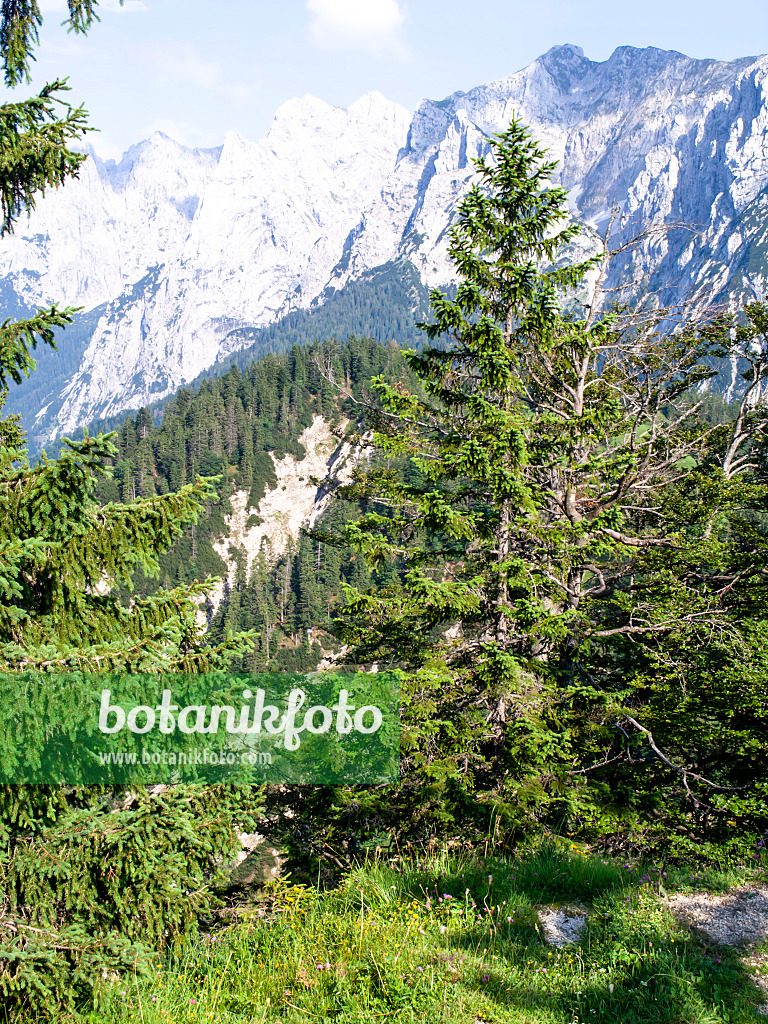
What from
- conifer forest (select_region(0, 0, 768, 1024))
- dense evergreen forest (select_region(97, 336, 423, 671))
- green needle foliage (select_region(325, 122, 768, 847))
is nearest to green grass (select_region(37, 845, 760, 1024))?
conifer forest (select_region(0, 0, 768, 1024))

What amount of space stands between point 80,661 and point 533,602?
242 inches

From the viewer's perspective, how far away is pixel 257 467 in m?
130

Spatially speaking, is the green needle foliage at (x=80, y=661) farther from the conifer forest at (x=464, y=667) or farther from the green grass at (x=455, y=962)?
the green grass at (x=455, y=962)

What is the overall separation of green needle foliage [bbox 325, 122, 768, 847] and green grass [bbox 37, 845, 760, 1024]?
3.35 metres

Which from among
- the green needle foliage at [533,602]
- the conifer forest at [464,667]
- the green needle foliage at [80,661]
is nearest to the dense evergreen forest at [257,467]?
the conifer forest at [464,667]

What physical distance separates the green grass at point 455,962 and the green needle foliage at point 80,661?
17.2 inches

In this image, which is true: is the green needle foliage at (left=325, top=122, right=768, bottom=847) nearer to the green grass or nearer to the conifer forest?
the conifer forest

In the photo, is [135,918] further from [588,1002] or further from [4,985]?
[588,1002]

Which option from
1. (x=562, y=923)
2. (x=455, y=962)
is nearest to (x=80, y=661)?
(x=455, y=962)

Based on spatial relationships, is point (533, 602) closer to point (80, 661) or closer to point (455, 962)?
point (455, 962)

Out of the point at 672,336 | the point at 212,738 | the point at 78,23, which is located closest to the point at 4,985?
the point at 212,738

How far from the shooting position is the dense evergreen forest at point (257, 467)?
104688 mm

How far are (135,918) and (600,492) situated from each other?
11199 millimetres

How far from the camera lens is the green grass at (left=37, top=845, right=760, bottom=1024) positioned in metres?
3.55
